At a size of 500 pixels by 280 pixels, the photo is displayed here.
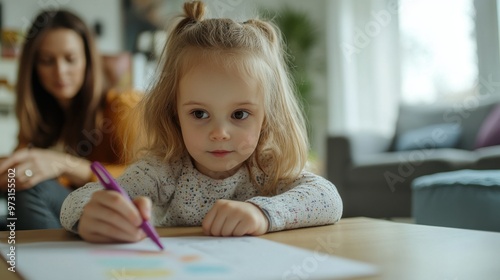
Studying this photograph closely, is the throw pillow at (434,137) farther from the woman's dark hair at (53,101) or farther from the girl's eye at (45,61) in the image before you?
the girl's eye at (45,61)

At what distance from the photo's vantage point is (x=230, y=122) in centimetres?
89

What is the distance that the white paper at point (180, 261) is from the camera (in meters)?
0.48

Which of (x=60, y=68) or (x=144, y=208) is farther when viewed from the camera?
(x=60, y=68)

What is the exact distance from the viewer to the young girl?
2.64 ft

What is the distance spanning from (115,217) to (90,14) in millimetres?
4389

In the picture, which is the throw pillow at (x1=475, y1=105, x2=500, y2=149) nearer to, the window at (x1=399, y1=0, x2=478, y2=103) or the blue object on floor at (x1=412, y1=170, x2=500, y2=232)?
the window at (x1=399, y1=0, x2=478, y2=103)

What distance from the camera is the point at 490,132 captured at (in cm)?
288

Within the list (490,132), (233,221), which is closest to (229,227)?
(233,221)

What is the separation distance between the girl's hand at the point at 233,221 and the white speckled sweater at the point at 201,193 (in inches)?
2.0

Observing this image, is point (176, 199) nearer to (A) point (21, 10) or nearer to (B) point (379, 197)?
(B) point (379, 197)

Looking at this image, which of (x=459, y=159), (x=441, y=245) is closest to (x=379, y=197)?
(x=459, y=159)

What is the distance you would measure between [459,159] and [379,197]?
0.48 meters

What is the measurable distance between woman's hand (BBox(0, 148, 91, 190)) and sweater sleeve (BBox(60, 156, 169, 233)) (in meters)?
0.37

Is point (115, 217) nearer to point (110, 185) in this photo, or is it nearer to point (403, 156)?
point (110, 185)
